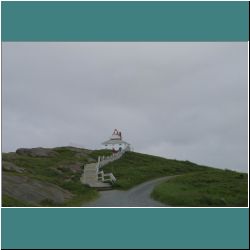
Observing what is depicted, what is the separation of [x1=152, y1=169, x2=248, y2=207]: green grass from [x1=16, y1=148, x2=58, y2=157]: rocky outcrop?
17787 millimetres

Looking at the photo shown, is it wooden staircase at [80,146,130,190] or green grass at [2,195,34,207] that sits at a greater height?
wooden staircase at [80,146,130,190]

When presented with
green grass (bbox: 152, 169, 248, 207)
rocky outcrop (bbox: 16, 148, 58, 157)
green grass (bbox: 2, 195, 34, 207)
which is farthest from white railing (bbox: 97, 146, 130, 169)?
green grass (bbox: 2, 195, 34, 207)

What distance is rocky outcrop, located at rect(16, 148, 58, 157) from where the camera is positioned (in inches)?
1753

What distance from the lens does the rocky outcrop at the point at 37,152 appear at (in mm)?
44531

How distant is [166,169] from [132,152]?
1059cm

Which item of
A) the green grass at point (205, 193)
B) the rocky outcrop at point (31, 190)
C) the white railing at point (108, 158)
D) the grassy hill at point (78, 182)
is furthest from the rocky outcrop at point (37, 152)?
the rocky outcrop at point (31, 190)

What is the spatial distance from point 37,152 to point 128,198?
22.2 meters

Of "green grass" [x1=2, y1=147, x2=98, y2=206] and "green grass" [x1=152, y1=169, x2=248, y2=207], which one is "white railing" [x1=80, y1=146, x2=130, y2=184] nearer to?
"green grass" [x1=2, y1=147, x2=98, y2=206]

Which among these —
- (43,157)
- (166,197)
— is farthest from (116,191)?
(43,157)

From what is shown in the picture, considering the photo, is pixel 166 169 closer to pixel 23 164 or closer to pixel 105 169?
pixel 105 169

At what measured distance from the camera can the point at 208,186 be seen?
27.6 m

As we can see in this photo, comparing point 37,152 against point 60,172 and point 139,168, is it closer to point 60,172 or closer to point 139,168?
point 60,172

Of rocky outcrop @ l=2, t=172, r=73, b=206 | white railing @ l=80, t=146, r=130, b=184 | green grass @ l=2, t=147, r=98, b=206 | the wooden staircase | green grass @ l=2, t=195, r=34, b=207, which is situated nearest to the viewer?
green grass @ l=2, t=195, r=34, b=207

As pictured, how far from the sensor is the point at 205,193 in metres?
24.8
